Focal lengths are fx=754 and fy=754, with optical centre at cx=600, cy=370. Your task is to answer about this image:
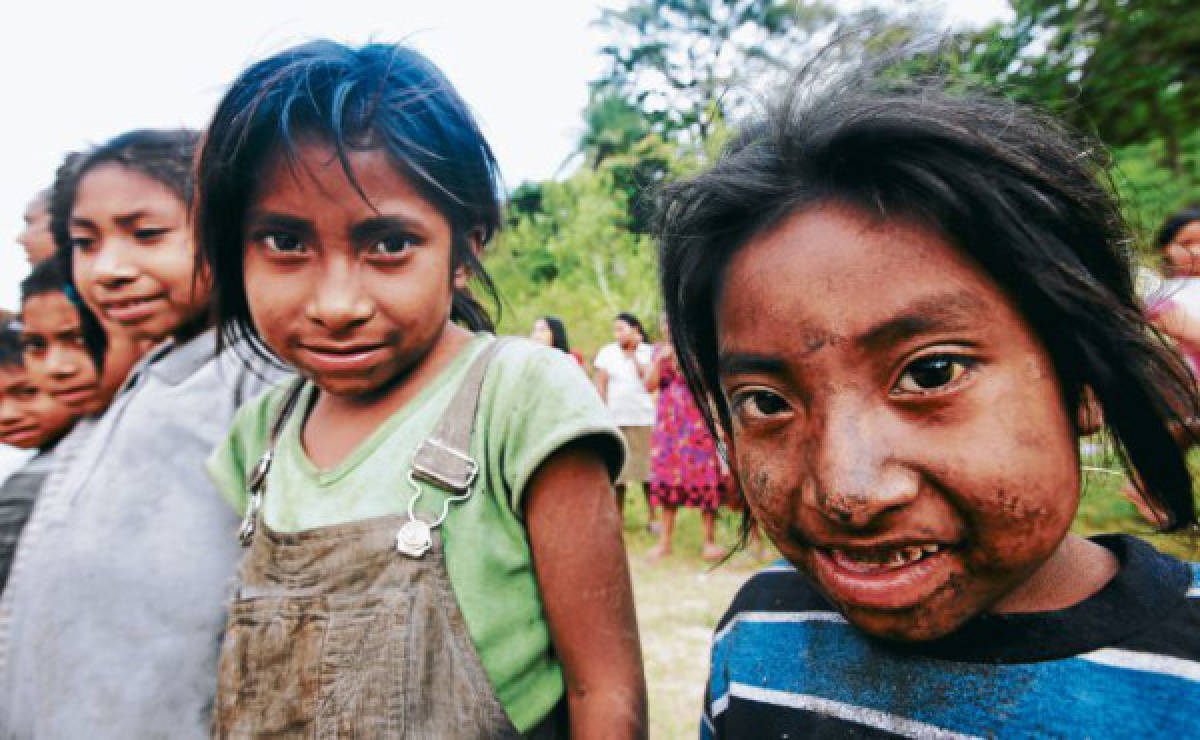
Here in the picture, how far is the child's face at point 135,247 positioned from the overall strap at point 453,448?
805 mm

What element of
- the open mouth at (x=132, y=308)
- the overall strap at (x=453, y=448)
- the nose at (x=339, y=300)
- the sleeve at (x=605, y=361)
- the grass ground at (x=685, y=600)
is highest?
the nose at (x=339, y=300)

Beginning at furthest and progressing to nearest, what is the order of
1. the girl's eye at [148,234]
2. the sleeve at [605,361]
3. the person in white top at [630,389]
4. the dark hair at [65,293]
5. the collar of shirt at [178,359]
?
the sleeve at [605,361], the person in white top at [630,389], the dark hair at [65,293], the girl's eye at [148,234], the collar of shirt at [178,359]

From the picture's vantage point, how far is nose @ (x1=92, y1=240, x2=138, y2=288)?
153cm

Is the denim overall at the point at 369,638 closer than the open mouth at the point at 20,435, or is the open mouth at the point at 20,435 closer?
the denim overall at the point at 369,638

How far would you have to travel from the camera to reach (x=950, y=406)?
714mm

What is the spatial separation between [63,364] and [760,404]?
222cm

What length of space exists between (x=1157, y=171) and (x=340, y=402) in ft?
14.7

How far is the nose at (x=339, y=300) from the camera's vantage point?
42.0 inches

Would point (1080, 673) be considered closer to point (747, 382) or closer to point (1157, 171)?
point (747, 382)

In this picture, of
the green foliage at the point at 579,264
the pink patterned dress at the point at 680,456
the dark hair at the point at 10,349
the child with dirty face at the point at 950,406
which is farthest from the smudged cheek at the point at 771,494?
the green foliage at the point at 579,264

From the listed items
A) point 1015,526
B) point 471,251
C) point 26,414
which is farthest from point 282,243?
point 26,414

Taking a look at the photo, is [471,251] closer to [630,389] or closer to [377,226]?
[377,226]

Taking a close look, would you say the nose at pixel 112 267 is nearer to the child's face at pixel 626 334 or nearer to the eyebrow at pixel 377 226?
the eyebrow at pixel 377 226

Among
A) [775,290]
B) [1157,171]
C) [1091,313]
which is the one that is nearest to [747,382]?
[775,290]
